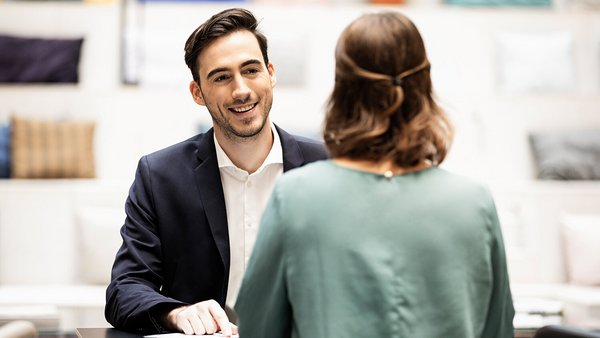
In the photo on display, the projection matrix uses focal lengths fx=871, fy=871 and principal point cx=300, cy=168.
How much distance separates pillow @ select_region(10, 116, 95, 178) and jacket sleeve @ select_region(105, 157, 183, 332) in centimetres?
273

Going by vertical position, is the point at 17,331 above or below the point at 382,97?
below

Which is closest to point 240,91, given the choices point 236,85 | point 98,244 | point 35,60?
point 236,85

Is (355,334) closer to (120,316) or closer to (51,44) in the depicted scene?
(120,316)

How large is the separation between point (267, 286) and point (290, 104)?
12.3 feet

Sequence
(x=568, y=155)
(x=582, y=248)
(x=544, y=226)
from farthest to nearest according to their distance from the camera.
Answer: (x=568, y=155) < (x=544, y=226) < (x=582, y=248)

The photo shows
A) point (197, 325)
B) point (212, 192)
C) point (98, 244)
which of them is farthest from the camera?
point (98, 244)

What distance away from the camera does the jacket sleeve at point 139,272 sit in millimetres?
1644

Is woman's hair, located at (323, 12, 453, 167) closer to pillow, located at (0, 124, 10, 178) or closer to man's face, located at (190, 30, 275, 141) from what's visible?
man's face, located at (190, 30, 275, 141)

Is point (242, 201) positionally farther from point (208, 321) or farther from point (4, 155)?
point (4, 155)

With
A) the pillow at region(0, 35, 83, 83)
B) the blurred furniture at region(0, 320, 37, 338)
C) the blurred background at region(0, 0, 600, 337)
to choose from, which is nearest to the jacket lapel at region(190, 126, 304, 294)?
the blurred furniture at region(0, 320, 37, 338)

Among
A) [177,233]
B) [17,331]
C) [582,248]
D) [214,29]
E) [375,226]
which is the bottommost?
[582,248]

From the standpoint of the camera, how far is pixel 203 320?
1.56 metres

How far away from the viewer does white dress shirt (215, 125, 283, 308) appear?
6.38ft

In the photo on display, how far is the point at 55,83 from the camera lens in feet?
15.8
